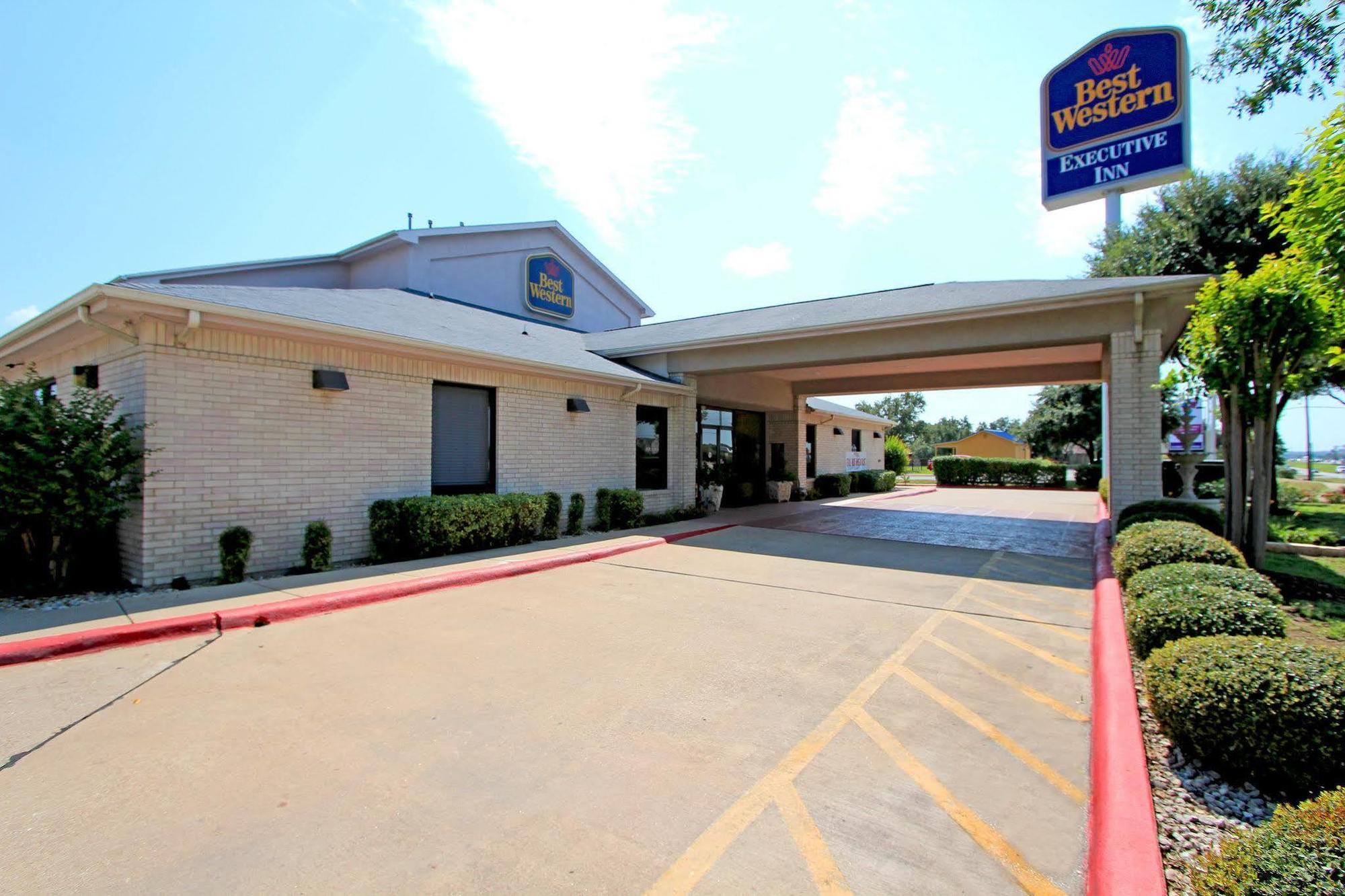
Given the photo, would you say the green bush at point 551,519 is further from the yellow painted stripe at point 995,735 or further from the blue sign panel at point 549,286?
the blue sign panel at point 549,286

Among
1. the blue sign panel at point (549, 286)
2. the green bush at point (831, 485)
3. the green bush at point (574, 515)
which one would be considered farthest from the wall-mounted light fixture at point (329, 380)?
the green bush at point (831, 485)

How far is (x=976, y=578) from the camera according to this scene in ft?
29.1

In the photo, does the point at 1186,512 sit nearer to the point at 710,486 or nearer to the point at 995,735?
the point at 995,735

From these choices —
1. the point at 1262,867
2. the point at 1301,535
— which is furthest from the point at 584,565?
the point at 1301,535

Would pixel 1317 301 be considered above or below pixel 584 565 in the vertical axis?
above

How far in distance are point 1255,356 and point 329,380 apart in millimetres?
12129

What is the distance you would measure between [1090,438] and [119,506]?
39586mm

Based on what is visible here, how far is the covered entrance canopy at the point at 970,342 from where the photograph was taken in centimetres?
974

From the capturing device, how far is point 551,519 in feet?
38.4

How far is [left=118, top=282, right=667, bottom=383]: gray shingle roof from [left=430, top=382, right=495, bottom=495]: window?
0.94 meters

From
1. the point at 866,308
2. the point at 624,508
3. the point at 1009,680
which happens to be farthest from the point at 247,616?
the point at 866,308

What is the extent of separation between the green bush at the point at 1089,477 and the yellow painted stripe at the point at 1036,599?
92.0 feet

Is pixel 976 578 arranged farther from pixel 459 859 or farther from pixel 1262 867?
pixel 459 859

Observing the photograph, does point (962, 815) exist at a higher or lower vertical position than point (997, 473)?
lower
